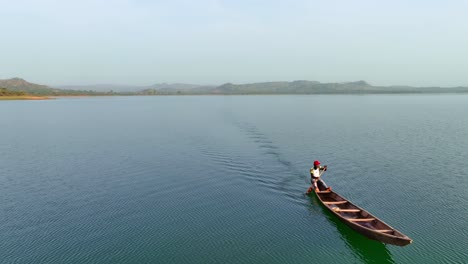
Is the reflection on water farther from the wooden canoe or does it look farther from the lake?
the wooden canoe

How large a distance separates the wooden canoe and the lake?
2.55ft

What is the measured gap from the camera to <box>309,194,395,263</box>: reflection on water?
17.4 metres

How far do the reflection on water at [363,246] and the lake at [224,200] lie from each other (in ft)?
0.22

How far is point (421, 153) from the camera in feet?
129

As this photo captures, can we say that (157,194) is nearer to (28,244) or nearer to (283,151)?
(28,244)

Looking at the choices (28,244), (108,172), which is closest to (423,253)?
(28,244)

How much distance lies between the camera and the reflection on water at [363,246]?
17359 mm

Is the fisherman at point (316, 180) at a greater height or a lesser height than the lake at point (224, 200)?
greater

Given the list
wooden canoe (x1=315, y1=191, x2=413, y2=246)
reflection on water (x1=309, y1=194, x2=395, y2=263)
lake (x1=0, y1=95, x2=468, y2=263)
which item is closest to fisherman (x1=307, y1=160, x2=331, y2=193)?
wooden canoe (x1=315, y1=191, x2=413, y2=246)

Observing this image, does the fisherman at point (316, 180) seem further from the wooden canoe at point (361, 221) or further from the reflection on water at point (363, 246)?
the reflection on water at point (363, 246)

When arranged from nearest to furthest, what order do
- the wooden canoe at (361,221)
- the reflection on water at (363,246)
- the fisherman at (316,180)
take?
the wooden canoe at (361,221), the reflection on water at (363,246), the fisherman at (316,180)

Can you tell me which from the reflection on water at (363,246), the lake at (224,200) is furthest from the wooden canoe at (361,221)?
the lake at (224,200)

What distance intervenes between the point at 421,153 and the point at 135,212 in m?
34.7

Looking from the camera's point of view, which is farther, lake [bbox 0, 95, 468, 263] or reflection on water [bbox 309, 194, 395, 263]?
lake [bbox 0, 95, 468, 263]
